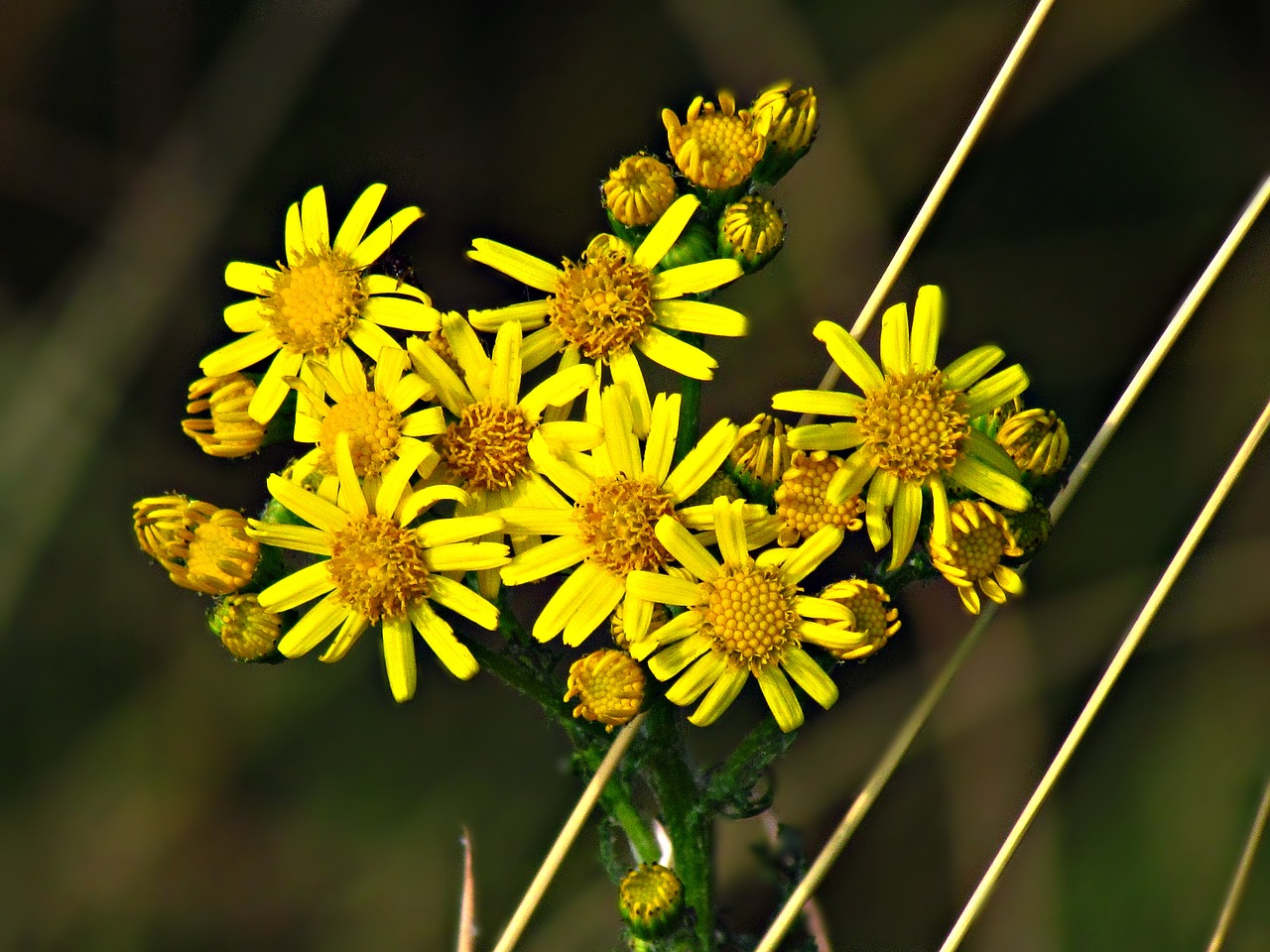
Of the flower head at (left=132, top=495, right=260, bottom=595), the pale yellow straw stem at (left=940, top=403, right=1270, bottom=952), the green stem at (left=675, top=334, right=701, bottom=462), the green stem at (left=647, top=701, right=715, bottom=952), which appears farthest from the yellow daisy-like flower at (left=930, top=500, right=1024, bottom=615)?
the flower head at (left=132, top=495, right=260, bottom=595)

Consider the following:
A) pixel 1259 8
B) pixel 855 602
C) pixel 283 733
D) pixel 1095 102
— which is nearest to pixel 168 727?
pixel 283 733

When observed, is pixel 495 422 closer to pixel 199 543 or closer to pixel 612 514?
pixel 612 514

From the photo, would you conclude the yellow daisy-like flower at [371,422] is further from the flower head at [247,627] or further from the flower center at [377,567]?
the flower head at [247,627]

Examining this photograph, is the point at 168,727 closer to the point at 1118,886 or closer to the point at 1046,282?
the point at 1118,886

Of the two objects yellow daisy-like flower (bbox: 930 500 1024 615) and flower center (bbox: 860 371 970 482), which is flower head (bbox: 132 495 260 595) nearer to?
flower center (bbox: 860 371 970 482)

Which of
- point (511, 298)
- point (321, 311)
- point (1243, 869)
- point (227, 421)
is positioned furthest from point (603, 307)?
point (1243, 869)

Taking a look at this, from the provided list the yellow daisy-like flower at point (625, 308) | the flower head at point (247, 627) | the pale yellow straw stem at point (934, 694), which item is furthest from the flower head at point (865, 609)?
the flower head at point (247, 627)
